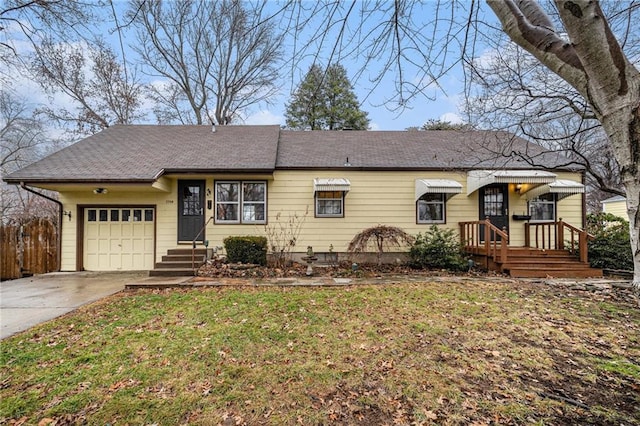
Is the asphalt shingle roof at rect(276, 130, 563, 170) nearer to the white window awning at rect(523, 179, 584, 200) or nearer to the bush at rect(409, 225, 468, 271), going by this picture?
the white window awning at rect(523, 179, 584, 200)

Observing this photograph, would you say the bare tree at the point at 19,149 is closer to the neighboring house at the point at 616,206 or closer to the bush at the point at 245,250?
the bush at the point at 245,250

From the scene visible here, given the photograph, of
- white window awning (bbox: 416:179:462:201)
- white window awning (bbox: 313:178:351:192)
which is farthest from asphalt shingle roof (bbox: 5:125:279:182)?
white window awning (bbox: 416:179:462:201)

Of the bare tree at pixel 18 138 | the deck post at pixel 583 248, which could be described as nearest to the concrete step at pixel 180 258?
the bare tree at pixel 18 138

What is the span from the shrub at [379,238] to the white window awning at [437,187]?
158 centimetres

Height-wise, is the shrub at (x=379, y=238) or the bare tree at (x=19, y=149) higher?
the bare tree at (x=19, y=149)

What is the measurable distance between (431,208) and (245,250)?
6541 millimetres

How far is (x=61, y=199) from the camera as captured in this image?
9.58 metres

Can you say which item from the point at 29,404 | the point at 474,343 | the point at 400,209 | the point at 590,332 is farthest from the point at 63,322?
the point at 400,209

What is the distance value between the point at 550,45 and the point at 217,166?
891 centimetres

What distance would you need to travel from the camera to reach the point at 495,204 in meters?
10.1

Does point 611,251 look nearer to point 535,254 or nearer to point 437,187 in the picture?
point 535,254

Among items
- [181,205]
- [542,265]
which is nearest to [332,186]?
[181,205]

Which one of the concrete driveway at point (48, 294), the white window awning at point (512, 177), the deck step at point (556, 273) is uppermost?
the white window awning at point (512, 177)

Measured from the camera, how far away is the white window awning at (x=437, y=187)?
920 centimetres
